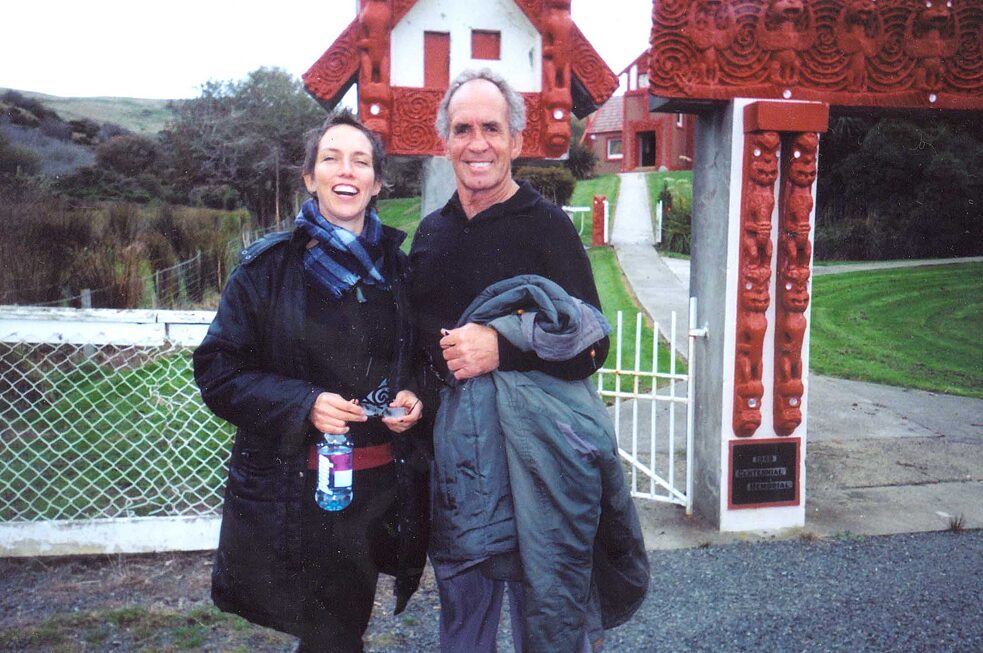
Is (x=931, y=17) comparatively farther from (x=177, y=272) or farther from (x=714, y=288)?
(x=177, y=272)

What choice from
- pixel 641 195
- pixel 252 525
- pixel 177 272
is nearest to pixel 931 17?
pixel 252 525

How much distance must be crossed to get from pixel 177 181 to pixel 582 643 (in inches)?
576

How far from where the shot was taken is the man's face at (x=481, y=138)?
229 centimetres

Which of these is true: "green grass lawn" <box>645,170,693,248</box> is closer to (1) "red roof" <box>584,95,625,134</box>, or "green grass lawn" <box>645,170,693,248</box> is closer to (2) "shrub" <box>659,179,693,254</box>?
(2) "shrub" <box>659,179,693,254</box>

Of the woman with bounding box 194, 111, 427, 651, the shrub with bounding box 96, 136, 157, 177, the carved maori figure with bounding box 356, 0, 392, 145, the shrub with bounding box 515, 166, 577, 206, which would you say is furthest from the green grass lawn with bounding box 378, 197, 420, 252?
Answer: the woman with bounding box 194, 111, 427, 651

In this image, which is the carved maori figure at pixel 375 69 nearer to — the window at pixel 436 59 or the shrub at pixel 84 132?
the window at pixel 436 59

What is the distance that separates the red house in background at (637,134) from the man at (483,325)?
30938 mm

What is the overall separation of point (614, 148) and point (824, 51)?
117 ft

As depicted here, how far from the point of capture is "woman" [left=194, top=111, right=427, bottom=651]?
2143 mm

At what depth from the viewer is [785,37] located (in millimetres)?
4414

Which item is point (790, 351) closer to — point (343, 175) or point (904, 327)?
point (343, 175)

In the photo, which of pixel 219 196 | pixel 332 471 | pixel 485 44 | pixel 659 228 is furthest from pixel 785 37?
pixel 659 228

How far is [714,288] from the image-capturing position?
15.4ft

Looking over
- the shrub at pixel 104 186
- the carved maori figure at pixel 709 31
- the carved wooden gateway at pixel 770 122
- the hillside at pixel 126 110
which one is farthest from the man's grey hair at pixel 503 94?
the hillside at pixel 126 110
